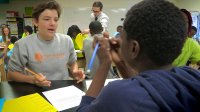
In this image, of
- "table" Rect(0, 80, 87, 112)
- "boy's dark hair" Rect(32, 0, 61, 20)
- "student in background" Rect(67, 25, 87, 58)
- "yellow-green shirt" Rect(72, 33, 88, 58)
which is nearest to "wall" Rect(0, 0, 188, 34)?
"student in background" Rect(67, 25, 87, 58)

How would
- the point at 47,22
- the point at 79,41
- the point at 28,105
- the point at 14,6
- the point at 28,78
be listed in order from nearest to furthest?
the point at 28,105, the point at 28,78, the point at 47,22, the point at 79,41, the point at 14,6

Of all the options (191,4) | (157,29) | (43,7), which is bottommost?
(157,29)

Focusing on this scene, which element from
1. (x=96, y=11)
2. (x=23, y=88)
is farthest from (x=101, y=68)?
(x=96, y=11)

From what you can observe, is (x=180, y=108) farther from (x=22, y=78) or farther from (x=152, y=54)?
(x=22, y=78)

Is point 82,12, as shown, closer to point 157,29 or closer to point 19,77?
point 19,77

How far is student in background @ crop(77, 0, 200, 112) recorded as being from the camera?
600mm

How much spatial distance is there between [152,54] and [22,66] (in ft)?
4.34

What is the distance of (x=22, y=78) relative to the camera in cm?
168

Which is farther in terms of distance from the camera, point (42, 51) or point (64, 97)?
point (42, 51)

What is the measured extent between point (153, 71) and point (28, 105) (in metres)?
Result: 0.76

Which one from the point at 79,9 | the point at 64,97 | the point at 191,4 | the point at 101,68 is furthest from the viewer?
the point at 191,4

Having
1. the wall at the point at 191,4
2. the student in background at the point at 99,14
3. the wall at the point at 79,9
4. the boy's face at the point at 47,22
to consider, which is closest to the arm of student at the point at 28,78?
the boy's face at the point at 47,22

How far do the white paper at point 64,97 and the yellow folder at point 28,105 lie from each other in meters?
0.04

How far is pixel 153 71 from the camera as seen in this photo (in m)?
0.65
